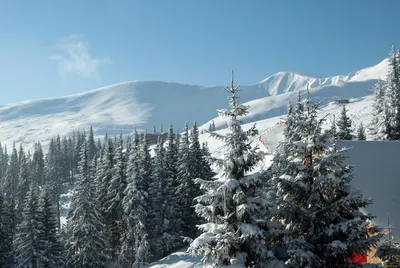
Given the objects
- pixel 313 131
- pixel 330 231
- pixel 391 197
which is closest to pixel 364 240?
pixel 330 231

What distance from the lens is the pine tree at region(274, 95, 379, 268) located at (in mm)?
13250

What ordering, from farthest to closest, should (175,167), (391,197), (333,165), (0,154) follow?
(0,154) < (175,167) < (391,197) < (333,165)

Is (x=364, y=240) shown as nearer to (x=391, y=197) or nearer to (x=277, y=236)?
(x=277, y=236)

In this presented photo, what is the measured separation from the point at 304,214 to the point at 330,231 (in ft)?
3.57

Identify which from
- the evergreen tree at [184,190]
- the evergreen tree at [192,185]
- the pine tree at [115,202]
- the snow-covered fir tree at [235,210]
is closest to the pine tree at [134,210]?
the pine tree at [115,202]

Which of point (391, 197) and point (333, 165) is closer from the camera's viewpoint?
point (333, 165)

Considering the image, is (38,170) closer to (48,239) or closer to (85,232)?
(48,239)

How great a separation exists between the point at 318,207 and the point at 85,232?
3231cm

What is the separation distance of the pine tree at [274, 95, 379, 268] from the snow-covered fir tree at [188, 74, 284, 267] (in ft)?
3.35

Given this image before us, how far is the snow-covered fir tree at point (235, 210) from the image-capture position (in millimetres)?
13186

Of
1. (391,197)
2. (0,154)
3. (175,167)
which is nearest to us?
(391,197)

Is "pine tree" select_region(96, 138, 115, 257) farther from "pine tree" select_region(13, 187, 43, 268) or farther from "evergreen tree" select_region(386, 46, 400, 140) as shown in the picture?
"evergreen tree" select_region(386, 46, 400, 140)

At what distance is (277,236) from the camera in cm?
1412

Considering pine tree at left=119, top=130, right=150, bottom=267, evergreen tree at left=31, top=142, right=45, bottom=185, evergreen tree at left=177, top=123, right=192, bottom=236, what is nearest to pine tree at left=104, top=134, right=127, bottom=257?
pine tree at left=119, top=130, right=150, bottom=267
